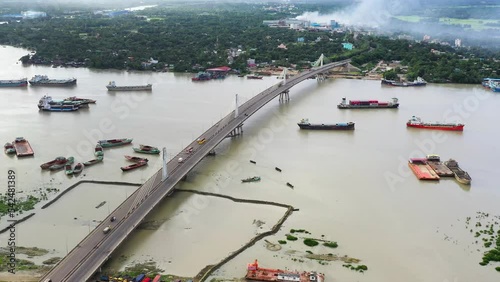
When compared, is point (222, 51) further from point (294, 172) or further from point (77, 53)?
point (294, 172)

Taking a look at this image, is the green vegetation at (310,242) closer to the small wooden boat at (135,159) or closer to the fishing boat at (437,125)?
the small wooden boat at (135,159)

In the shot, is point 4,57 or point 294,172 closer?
point 294,172

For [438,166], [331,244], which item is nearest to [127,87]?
[438,166]

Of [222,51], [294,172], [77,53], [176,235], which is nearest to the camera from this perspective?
[176,235]

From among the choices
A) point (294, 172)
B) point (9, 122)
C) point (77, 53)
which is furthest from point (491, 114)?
point (77, 53)

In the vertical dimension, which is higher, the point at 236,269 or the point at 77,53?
the point at 77,53

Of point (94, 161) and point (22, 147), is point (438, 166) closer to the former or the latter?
point (94, 161)

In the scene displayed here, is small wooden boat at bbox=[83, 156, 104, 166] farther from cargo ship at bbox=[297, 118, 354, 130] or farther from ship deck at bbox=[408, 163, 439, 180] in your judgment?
ship deck at bbox=[408, 163, 439, 180]
